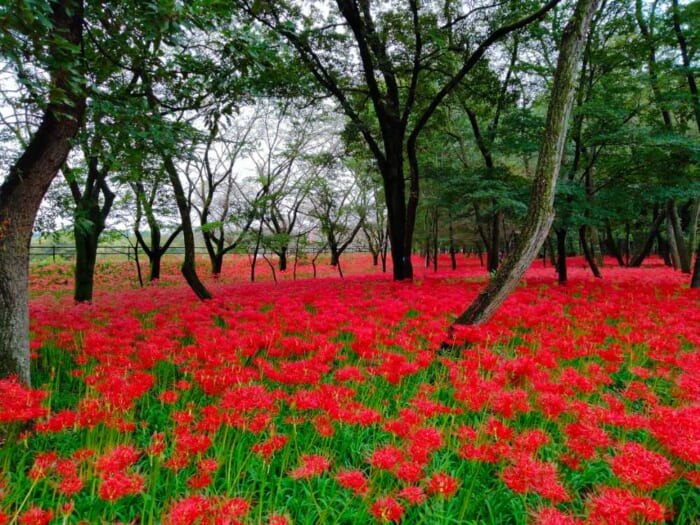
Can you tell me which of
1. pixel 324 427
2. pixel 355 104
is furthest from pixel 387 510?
pixel 355 104

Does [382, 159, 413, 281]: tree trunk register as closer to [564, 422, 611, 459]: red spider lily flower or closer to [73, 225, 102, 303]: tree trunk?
[73, 225, 102, 303]: tree trunk

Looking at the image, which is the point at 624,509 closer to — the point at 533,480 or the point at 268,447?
the point at 533,480

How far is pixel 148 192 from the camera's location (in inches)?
525

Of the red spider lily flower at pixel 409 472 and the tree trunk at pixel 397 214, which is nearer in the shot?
the red spider lily flower at pixel 409 472

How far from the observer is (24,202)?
294 centimetres

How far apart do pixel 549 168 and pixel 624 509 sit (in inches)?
159

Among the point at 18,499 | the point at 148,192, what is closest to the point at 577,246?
the point at 148,192

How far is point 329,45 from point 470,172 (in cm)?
611

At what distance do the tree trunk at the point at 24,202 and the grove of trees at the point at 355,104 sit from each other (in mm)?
12

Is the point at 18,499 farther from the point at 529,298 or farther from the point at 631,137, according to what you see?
the point at 631,137

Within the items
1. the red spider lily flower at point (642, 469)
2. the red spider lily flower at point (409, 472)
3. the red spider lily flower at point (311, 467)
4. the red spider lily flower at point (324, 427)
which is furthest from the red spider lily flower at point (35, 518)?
the red spider lily flower at point (642, 469)

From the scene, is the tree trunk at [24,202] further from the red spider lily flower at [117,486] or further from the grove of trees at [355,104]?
the red spider lily flower at [117,486]

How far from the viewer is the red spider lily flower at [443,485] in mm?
1728

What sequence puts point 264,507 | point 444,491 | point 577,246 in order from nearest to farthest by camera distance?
point 444,491 → point 264,507 → point 577,246
